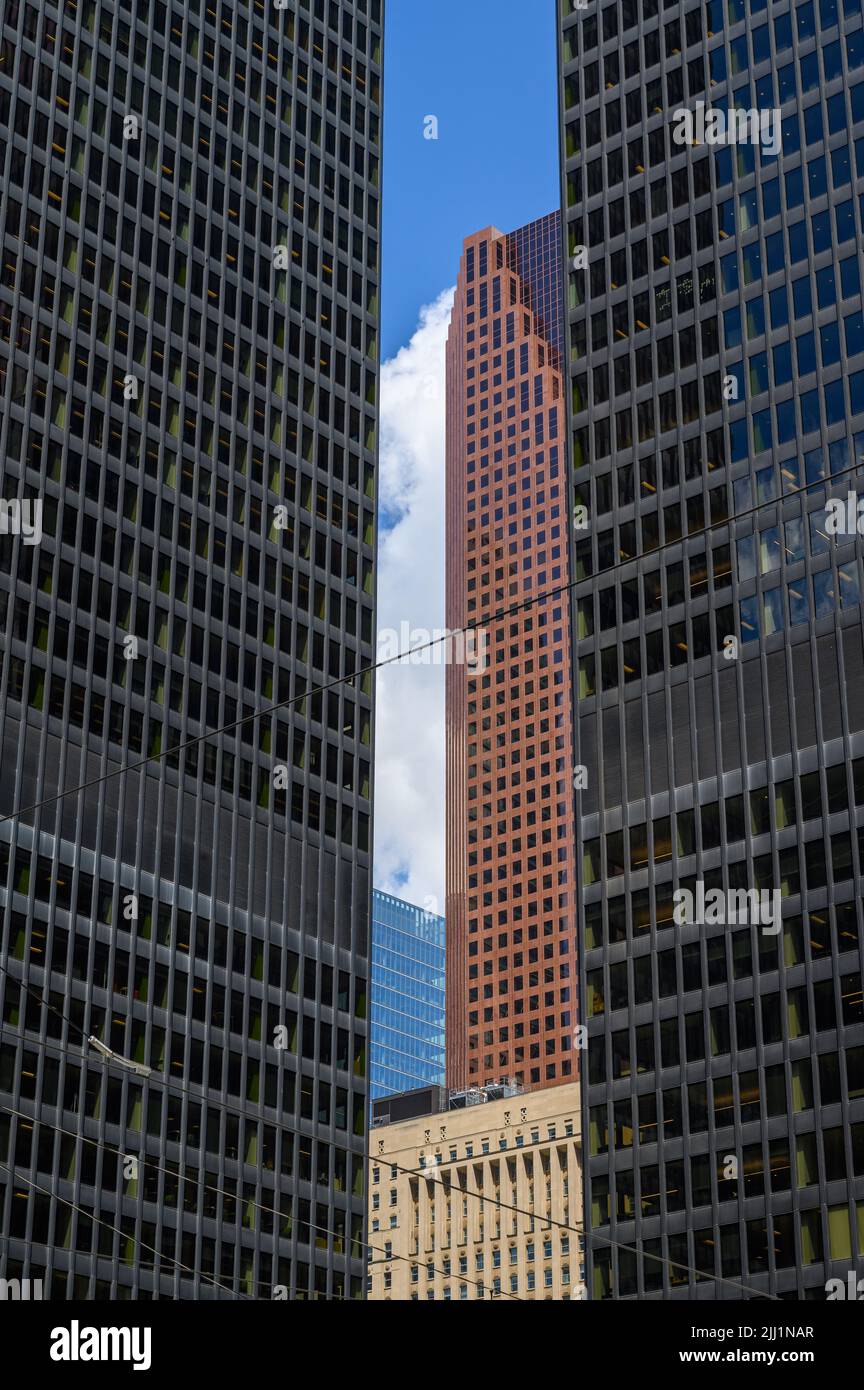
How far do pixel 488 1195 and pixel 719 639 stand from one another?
104936 millimetres

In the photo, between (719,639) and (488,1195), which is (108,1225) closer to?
(719,639)

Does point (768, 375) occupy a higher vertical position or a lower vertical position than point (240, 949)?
higher

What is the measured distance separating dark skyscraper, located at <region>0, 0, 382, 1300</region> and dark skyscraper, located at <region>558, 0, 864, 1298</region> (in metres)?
18.7

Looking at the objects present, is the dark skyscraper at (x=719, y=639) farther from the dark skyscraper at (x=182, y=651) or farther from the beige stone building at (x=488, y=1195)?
the beige stone building at (x=488, y=1195)

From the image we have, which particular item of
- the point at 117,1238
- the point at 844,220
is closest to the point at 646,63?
the point at 844,220

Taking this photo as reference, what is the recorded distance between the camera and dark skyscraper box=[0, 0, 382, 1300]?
94188 mm

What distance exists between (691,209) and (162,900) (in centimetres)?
4542

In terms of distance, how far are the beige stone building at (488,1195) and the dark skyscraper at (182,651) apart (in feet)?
251

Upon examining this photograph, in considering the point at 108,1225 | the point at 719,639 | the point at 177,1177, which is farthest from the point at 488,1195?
the point at 719,639

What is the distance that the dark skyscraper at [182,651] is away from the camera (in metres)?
94.2

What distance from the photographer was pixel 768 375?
97938 millimetres

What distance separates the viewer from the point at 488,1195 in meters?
188

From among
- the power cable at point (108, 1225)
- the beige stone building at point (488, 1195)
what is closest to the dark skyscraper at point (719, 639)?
the power cable at point (108, 1225)
